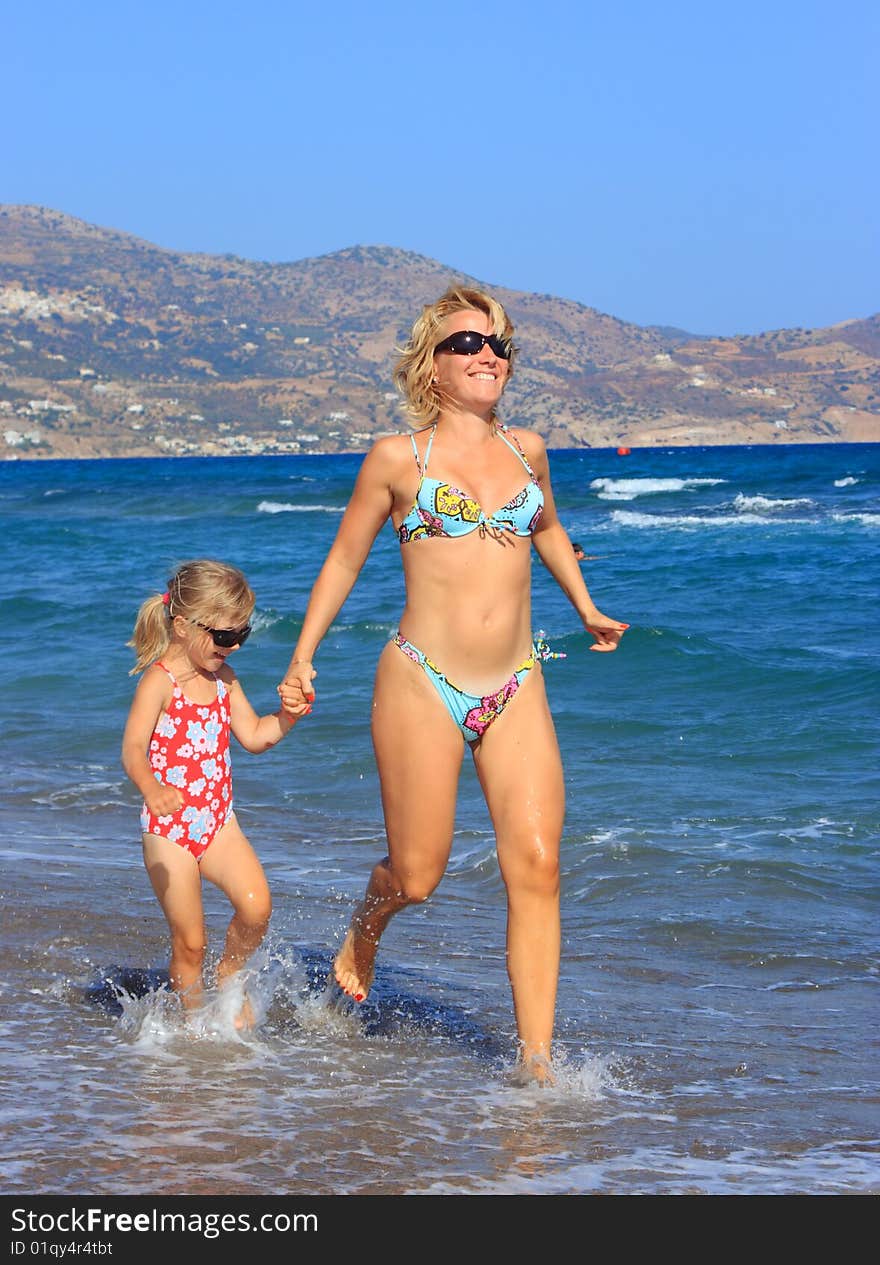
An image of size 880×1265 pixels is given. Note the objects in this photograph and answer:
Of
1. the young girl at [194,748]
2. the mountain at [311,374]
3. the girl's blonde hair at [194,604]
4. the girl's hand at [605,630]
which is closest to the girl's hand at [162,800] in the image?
the young girl at [194,748]

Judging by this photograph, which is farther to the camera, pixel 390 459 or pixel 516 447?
pixel 516 447

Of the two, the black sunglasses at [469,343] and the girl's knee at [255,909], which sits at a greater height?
the black sunglasses at [469,343]

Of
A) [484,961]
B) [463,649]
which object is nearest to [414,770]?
[463,649]

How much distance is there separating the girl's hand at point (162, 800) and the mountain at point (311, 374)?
11885 cm

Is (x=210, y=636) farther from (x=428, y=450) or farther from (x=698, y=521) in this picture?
(x=698, y=521)

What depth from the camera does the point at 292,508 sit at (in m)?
44.2

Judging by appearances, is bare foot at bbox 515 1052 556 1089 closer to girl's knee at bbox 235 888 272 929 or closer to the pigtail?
girl's knee at bbox 235 888 272 929

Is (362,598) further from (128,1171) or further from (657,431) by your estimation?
(657,431)

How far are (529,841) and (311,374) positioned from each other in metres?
152

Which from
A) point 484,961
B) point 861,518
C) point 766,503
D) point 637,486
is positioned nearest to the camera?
point 484,961

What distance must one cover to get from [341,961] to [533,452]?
5.55 feet

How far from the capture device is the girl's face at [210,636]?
466 centimetres

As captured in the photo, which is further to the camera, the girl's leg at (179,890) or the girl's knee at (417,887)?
the girl's leg at (179,890)

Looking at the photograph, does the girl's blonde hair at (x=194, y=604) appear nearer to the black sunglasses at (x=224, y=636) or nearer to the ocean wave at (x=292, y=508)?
the black sunglasses at (x=224, y=636)
